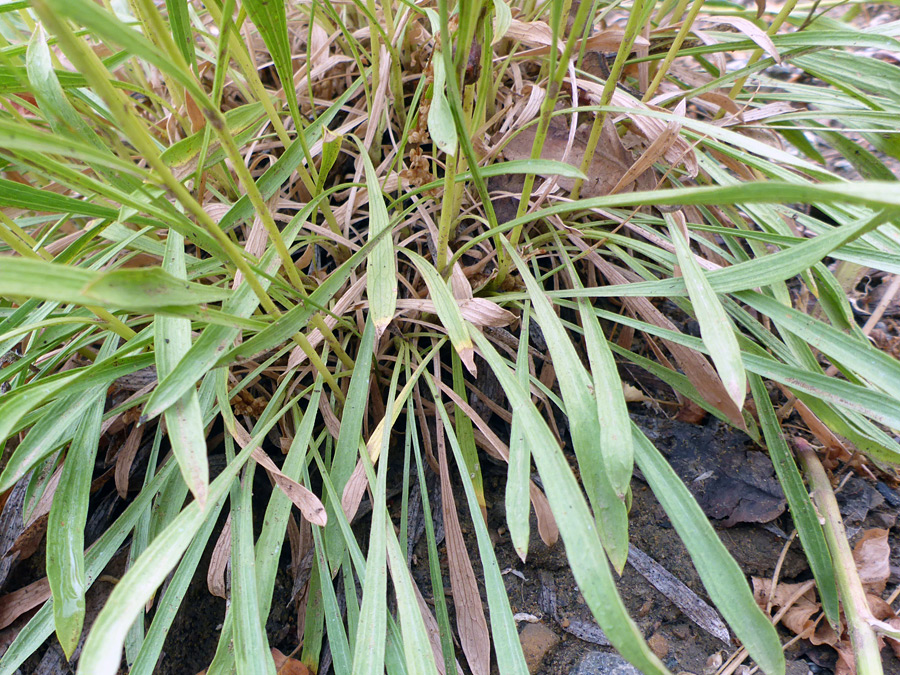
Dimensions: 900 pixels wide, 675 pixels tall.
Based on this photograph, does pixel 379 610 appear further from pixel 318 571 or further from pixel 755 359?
pixel 755 359

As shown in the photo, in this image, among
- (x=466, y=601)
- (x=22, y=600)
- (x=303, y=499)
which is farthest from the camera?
(x=22, y=600)

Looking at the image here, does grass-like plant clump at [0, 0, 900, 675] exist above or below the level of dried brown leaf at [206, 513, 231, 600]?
above

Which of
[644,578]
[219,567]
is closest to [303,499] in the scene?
[219,567]

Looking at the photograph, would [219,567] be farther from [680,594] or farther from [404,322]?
[680,594]

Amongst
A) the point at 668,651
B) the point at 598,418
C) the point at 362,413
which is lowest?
the point at 668,651

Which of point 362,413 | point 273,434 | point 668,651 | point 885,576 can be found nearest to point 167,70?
point 362,413

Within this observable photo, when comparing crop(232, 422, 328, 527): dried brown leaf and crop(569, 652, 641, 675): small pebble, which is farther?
crop(569, 652, 641, 675): small pebble

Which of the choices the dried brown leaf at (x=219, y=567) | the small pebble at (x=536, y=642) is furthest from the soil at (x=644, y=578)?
the dried brown leaf at (x=219, y=567)

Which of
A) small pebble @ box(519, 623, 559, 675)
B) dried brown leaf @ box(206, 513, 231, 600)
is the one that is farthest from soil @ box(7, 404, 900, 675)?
dried brown leaf @ box(206, 513, 231, 600)

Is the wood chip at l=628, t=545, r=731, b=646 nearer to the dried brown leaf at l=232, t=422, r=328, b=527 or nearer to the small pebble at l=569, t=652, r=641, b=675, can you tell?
the small pebble at l=569, t=652, r=641, b=675
